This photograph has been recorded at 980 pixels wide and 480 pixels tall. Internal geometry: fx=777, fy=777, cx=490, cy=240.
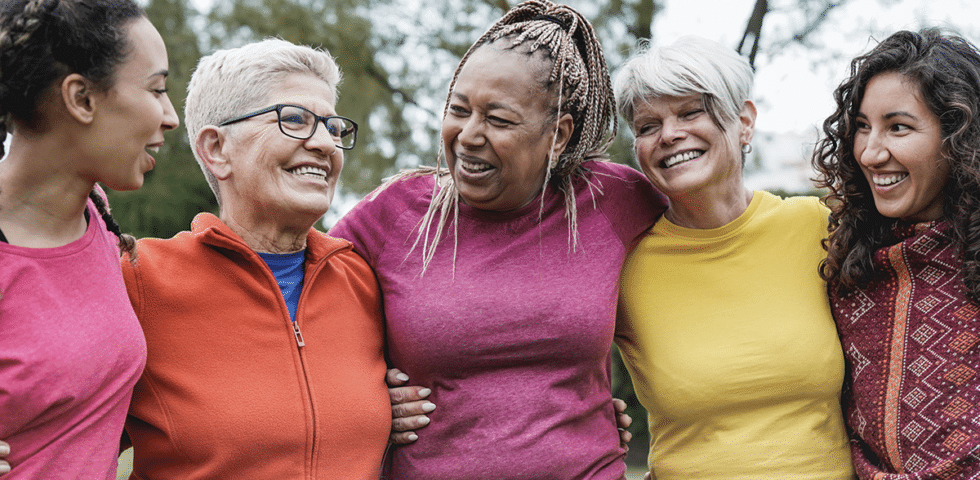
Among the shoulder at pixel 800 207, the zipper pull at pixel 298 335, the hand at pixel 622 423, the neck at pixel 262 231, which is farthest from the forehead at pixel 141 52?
the shoulder at pixel 800 207

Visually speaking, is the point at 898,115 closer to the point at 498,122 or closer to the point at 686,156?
the point at 686,156

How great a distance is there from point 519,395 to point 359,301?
621 mm

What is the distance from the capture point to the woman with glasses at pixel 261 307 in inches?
85.2

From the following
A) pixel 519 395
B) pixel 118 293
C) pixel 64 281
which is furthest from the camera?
pixel 519 395

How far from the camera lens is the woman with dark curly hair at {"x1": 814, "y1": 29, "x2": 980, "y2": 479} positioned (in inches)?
89.0

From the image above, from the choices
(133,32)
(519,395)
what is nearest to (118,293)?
(133,32)

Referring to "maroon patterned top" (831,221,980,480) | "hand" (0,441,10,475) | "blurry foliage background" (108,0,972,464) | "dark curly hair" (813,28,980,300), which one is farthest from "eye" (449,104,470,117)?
"blurry foliage background" (108,0,972,464)

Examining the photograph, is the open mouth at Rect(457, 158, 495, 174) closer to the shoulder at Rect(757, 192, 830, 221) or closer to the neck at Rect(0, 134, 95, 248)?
the shoulder at Rect(757, 192, 830, 221)

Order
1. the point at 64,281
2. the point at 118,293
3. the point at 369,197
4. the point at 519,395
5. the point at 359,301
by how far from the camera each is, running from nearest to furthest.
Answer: the point at 64,281
the point at 118,293
the point at 519,395
the point at 359,301
the point at 369,197

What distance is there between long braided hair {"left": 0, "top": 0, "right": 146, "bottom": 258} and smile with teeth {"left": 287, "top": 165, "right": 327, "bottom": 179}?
2.35 ft

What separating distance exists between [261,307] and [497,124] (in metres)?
0.94

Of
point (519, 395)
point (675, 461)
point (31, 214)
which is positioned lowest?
point (675, 461)

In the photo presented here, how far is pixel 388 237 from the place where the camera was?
2723mm

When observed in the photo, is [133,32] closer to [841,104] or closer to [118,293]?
[118,293]
